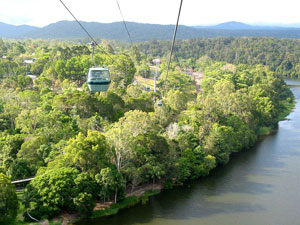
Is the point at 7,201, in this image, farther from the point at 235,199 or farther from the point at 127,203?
the point at 235,199

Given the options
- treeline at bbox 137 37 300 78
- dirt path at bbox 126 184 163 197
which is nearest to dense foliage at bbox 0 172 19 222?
dirt path at bbox 126 184 163 197

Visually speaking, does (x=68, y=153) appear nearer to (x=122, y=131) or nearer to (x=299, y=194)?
(x=122, y=131)

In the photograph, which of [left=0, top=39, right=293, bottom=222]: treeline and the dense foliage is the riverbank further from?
the dense foliage

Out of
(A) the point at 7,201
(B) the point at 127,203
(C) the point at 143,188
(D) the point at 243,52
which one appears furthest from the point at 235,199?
(D) the point at 243,52

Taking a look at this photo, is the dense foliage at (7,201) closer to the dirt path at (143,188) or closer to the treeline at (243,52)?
the dirt path at (143,188)

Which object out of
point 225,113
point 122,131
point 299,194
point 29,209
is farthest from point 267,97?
point 29,209
